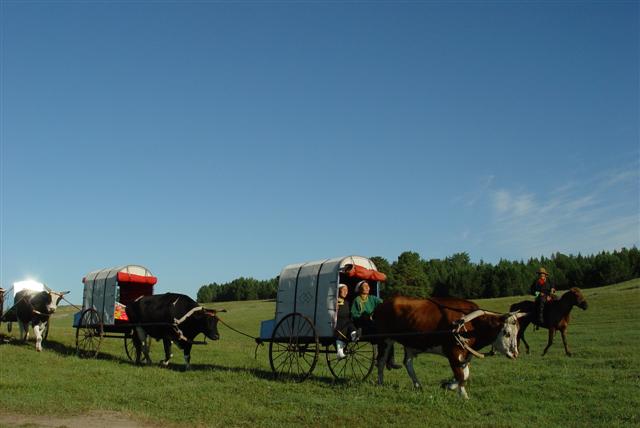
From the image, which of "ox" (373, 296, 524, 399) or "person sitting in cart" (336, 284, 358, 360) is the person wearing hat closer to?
"ox" (373, 296, 524, 399)

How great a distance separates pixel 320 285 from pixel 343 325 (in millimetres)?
1299

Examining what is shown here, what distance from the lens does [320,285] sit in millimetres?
17188

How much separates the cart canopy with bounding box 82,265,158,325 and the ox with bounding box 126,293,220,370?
1251mm

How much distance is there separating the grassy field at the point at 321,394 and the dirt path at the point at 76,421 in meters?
0.22

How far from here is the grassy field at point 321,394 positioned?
12.5 meters

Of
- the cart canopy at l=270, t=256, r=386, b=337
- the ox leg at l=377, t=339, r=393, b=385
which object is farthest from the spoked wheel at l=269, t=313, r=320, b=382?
the ox leg at l=377, t=339, r=393, b=385

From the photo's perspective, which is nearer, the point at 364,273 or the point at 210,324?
the point at 364,273

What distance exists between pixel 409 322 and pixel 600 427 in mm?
5200

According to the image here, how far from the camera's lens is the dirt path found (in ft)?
40.1

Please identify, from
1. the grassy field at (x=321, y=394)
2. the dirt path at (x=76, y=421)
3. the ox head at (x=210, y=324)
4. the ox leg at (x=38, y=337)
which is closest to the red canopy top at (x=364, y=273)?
the grassy field at (x=321, y=394)

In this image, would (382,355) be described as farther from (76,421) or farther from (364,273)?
(76,421)

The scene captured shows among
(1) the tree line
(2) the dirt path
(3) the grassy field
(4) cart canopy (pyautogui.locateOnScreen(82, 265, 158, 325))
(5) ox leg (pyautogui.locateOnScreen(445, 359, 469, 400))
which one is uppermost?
(1) the tree line

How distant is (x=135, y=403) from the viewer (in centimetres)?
1446

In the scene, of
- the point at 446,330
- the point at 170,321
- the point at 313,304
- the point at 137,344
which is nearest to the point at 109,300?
the point at 137,344
